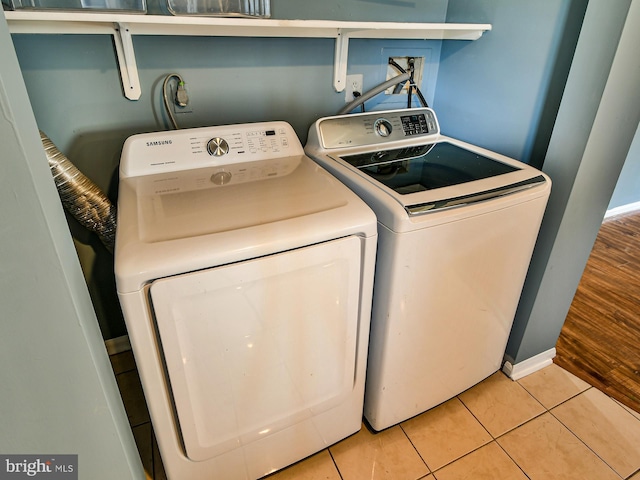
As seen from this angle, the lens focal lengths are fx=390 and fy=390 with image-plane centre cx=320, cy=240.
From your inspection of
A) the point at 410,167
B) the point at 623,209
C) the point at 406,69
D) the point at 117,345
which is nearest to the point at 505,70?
the point at 406,69

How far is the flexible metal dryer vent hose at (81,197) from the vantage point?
3.83 feet

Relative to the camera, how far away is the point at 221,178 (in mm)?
1234

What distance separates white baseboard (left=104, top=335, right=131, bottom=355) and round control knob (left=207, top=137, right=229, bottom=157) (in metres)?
0.98

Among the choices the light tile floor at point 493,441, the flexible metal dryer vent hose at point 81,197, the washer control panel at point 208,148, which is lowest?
the light tile floor at point 493,441

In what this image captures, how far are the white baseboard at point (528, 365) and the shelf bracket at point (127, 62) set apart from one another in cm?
182

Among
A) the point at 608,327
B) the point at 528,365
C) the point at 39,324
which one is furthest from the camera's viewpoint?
the point at 608,327

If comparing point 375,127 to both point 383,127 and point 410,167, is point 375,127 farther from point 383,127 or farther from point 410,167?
point 410,167

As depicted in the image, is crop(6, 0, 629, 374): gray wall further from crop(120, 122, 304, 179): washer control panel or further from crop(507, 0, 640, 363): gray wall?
crop(120, 122, 304, 179): washer control panel

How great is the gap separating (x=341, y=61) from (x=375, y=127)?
316 mm

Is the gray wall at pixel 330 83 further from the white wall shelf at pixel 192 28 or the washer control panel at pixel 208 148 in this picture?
the washer control panel at pixel 208 148

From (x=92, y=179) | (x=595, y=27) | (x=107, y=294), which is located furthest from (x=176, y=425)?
(x=595, y=27)

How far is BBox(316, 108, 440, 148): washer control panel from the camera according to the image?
1484mm

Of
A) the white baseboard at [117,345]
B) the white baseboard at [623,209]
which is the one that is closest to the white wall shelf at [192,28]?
the white baseboard at [117,345]

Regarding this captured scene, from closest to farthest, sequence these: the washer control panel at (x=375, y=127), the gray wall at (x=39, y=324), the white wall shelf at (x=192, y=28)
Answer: the gray wall at (x=39, y=324) → the white wall shelf at (x=192, y=28) → the washer control panel at (x=375, y=127)
